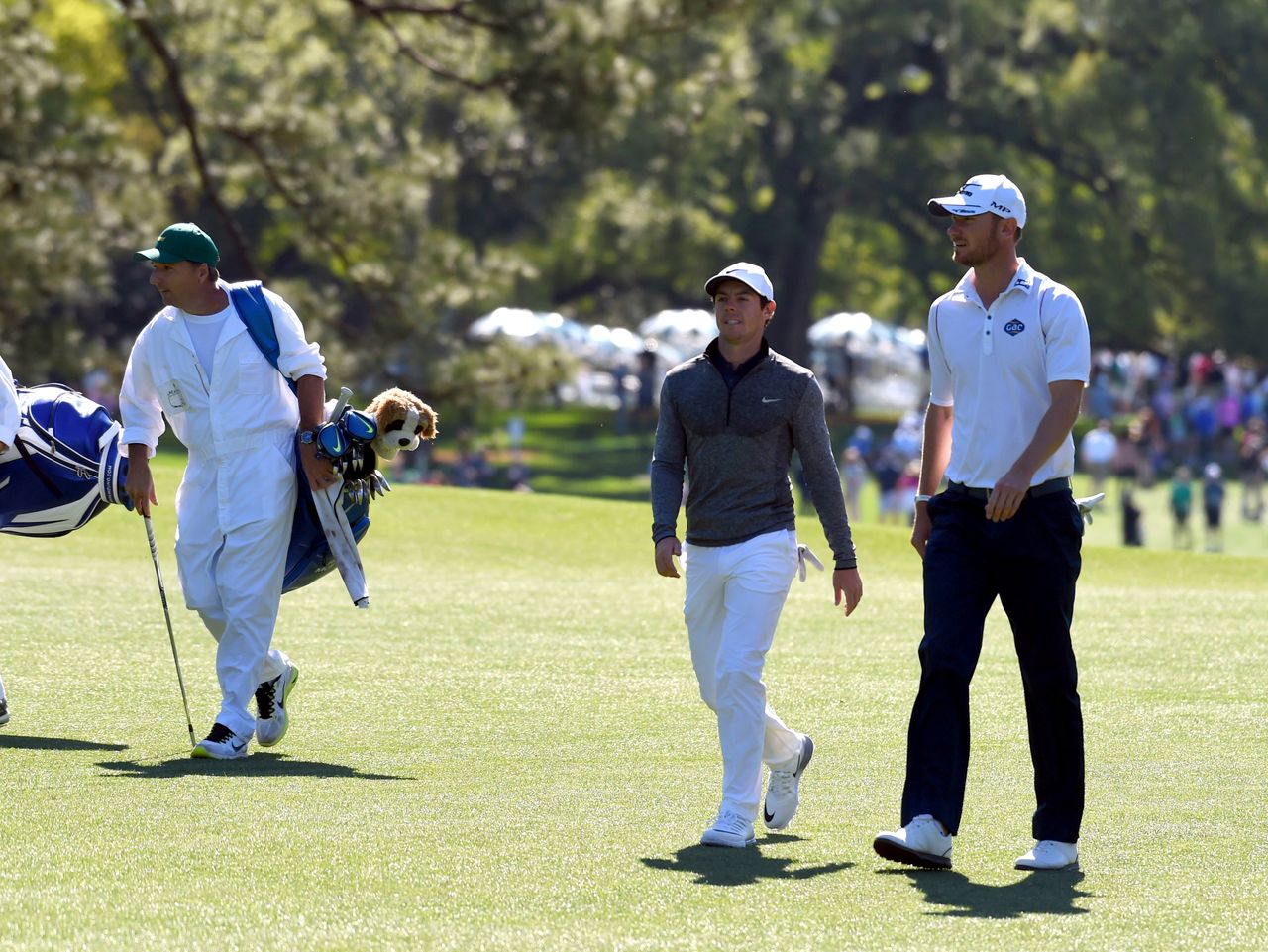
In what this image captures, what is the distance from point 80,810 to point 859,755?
9.64ft

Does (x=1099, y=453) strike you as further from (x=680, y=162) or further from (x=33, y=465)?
(x=33, y=465)

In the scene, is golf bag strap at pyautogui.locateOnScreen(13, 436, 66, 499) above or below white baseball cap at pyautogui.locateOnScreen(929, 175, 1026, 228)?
below

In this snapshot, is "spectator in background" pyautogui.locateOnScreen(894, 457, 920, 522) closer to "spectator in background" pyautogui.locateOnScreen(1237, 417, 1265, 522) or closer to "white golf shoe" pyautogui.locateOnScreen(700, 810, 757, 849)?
"spectator in background" pyautogui.locateOnScreen(1237, 417, 1265, 522)

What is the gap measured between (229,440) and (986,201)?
10.4ft

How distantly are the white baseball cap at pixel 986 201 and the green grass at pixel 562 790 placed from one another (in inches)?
72.6

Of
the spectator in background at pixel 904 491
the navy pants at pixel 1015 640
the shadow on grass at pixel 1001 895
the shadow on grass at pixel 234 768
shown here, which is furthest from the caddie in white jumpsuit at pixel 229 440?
the spectator in background at pixel 904 491

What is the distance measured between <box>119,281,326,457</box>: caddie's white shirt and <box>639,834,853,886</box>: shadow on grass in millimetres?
2671

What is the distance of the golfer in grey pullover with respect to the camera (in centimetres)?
662

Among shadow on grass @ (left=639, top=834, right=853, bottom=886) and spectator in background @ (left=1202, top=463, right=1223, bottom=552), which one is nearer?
shadow on grass @ (left=639, top=834, right=853, bottom=886)

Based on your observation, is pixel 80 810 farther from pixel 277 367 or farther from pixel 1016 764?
pixel 1016 764

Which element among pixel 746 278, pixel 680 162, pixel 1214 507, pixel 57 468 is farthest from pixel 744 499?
pixel 680 162

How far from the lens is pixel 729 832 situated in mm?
6387

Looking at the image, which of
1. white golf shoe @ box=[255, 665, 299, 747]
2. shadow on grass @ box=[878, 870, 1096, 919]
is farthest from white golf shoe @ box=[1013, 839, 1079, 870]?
white golf shoe @ box=[255, 665, 299, 747]

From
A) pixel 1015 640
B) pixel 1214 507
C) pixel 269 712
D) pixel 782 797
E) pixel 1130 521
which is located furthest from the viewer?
pixel 1214 507
